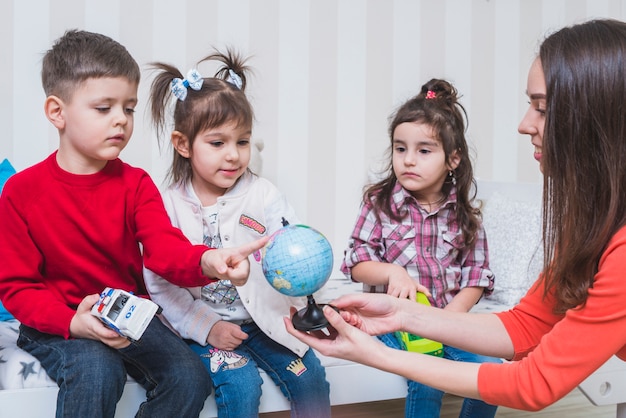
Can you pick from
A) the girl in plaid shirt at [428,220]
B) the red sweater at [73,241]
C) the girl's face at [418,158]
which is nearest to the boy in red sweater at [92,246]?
the red sweater at [73,241]

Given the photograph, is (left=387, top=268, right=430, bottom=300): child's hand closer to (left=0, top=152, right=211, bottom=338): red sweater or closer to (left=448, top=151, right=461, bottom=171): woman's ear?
(left=448, top=151, right=461, bottom=171): woman's ear

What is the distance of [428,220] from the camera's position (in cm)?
216

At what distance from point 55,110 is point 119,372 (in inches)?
27.1

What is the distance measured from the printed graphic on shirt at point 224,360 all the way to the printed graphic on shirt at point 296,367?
0.12 metres

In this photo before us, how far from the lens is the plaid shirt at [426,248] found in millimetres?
2100

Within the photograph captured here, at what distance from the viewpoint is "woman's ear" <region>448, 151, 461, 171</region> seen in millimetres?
2178

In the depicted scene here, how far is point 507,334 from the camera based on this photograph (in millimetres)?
1589

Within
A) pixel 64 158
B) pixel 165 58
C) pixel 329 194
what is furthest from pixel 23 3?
pixel 329 194

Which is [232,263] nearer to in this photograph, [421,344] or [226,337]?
[226,337]

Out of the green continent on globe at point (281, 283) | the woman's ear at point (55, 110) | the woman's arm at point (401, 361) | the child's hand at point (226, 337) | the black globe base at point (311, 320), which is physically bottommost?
the child's hand at point (226, 337)

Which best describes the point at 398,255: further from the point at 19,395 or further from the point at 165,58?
the point at 165,58

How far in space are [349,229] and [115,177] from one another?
1590 millimetres

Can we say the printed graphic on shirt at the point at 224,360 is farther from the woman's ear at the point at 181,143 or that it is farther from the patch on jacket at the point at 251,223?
the woman's ear at the point at 181,143

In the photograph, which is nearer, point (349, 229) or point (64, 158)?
point (64, 158)
